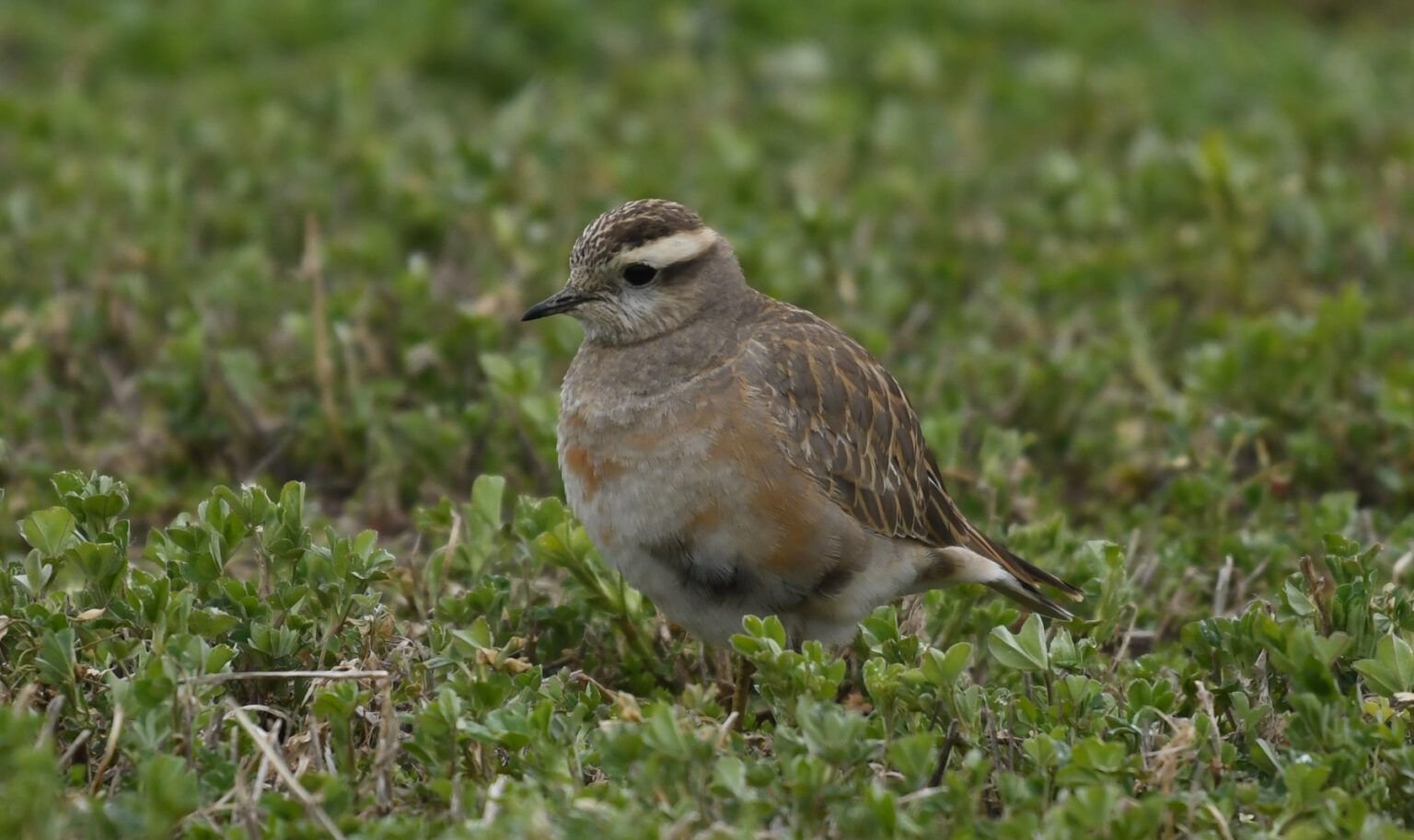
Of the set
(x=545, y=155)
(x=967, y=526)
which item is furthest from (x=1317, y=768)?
(x=545, y=155)

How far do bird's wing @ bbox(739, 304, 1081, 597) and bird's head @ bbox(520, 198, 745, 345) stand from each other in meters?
0.28

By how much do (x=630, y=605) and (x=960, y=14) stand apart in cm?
781

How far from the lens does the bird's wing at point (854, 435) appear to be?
20.5ft

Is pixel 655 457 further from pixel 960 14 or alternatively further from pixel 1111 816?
pixel 960 14

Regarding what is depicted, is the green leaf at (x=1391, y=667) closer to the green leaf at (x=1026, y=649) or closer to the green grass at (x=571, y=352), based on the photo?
the green grass at (x=571, y=352)

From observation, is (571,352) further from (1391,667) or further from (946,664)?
(1391,667)

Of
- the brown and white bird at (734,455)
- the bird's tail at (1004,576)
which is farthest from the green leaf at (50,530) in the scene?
the bird's tail at (1004,576)

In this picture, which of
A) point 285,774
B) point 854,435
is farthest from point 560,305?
point 285,774

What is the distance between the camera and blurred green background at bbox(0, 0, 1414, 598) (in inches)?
305

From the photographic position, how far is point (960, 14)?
13.1 m

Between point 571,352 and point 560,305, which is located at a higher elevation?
point 560,305

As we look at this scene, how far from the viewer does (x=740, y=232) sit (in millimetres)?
9484

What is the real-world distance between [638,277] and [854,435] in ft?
2.90

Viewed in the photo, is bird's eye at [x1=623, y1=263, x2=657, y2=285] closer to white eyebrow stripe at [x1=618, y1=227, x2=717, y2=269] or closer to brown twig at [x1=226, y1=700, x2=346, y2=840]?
white eyebrow stripe at [x1=618, y1=227, x2=717, y2=269]
